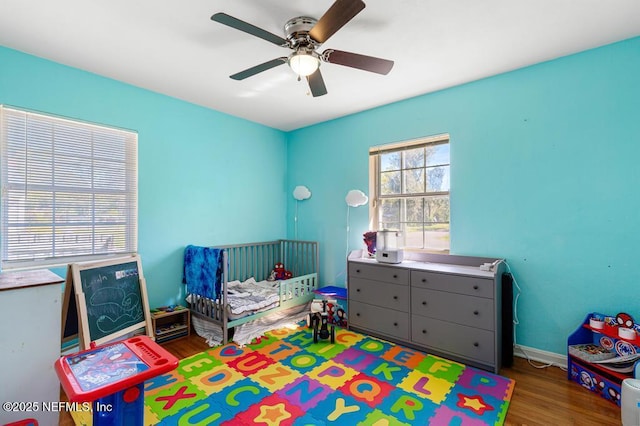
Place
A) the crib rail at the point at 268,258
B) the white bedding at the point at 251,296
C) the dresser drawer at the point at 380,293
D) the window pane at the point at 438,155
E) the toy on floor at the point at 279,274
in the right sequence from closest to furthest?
the dresser drawer at the point at 380,293 → the white bedding at the point at 251,296 → the window pane at the point at 438,155 → the crib rail at the point at 268,258 → the toy on floor at the point at 279,274

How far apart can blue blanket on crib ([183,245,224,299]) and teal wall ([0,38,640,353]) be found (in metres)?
0.17

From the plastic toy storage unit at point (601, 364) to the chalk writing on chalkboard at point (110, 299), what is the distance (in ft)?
11.6

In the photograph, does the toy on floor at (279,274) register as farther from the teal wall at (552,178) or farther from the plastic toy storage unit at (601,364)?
the plastic toy storage unit at (601,364)

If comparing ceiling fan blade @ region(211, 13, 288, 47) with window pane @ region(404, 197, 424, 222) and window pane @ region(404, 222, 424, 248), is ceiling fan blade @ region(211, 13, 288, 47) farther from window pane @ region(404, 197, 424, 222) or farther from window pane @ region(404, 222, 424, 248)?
window pane @ region(404, 222, 424, 248)

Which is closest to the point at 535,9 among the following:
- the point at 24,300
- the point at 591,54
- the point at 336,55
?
the point at 591,54

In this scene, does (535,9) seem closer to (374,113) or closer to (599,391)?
(374,113)

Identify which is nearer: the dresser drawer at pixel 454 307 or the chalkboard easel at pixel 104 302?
the chalkboard easel at pixel 104 302

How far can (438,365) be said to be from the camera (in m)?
2.55

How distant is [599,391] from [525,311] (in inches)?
27.8

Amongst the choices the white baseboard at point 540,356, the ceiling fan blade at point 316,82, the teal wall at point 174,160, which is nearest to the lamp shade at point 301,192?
the teal wall at point 174,160

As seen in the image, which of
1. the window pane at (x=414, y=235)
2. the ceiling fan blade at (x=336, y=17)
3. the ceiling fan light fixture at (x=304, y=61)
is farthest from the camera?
the window pane at (x=414, y=235)

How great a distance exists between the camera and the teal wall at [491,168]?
7.68 ft

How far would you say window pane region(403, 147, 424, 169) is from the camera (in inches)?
134

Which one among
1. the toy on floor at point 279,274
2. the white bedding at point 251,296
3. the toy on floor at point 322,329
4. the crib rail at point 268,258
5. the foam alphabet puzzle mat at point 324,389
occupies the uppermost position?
the crib rail at point 268,258
